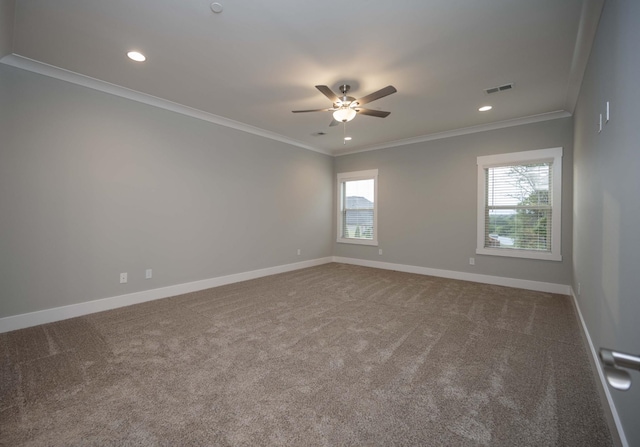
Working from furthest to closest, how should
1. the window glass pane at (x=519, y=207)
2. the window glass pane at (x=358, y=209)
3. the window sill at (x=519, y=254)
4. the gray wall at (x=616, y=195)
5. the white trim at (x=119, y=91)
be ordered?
the window glass pane at (x=358, y=209)
the window glass pane at (x=519, y=207)
the window sill at (x=519, y=254)
the white trim at (x=119, y=91)
the gray wall at (x=616, y=195)

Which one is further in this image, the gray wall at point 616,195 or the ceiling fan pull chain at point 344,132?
the ceiling fan pull chain at point 344,132

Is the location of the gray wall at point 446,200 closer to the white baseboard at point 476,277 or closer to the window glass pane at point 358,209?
the white baseboard at point 476,277

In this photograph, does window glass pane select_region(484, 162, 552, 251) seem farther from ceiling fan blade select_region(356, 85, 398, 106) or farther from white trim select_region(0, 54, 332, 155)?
white trim select_region(0, 54, 332, 155)

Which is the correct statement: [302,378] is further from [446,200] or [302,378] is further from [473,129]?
[473,129]

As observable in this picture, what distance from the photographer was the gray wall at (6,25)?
2.12m

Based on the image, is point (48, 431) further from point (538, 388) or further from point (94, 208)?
point (538, 388)

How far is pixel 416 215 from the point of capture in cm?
571

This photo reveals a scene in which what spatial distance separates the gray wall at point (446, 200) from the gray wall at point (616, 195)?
1.98 metres

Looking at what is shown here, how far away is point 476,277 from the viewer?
5.01 meters

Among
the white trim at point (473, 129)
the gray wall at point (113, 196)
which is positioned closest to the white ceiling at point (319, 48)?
the white trim at point (473, 129)

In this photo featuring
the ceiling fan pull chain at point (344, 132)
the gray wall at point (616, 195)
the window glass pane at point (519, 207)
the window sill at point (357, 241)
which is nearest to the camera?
the gray wall at point (616, 195)

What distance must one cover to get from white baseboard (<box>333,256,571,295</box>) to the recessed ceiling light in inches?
206

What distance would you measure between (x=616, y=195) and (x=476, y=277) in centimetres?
361

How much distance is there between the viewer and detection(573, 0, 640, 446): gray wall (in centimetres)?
138
